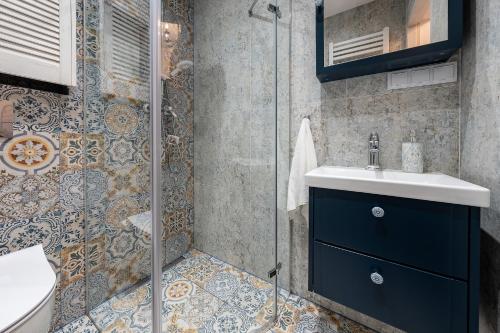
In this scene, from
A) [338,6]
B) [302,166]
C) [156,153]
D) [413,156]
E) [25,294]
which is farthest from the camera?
[302,166]

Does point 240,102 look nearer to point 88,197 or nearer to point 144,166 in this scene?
point 144,166

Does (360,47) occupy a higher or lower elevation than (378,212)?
higher

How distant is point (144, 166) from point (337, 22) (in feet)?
3.76

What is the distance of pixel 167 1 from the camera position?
3.32ft

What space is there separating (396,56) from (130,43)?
3.73 ft

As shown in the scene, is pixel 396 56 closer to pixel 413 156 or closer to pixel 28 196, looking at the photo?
pixel 413 156

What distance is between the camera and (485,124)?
2.60ft

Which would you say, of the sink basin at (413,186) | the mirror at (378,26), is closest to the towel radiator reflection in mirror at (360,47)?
the mirror at (378,26)

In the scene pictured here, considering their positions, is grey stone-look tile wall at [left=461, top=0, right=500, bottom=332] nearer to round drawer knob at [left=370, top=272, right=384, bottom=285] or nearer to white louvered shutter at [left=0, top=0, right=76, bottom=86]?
round drawer knob at [left=370, top=272, right=384, bottom=285]

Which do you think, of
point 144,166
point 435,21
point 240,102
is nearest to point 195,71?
point 240,102

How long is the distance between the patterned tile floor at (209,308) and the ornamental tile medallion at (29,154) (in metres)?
0.71


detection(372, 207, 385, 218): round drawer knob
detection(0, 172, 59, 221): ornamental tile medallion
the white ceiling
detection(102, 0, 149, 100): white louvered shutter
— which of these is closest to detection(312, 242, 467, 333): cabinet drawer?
detection(372, 207, 385, 218): round drawer knob

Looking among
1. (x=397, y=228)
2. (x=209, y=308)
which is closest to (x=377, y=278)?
(x=397, y=228)

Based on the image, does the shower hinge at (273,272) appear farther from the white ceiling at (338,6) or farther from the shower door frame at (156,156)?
the white ceiling at (338,6)
